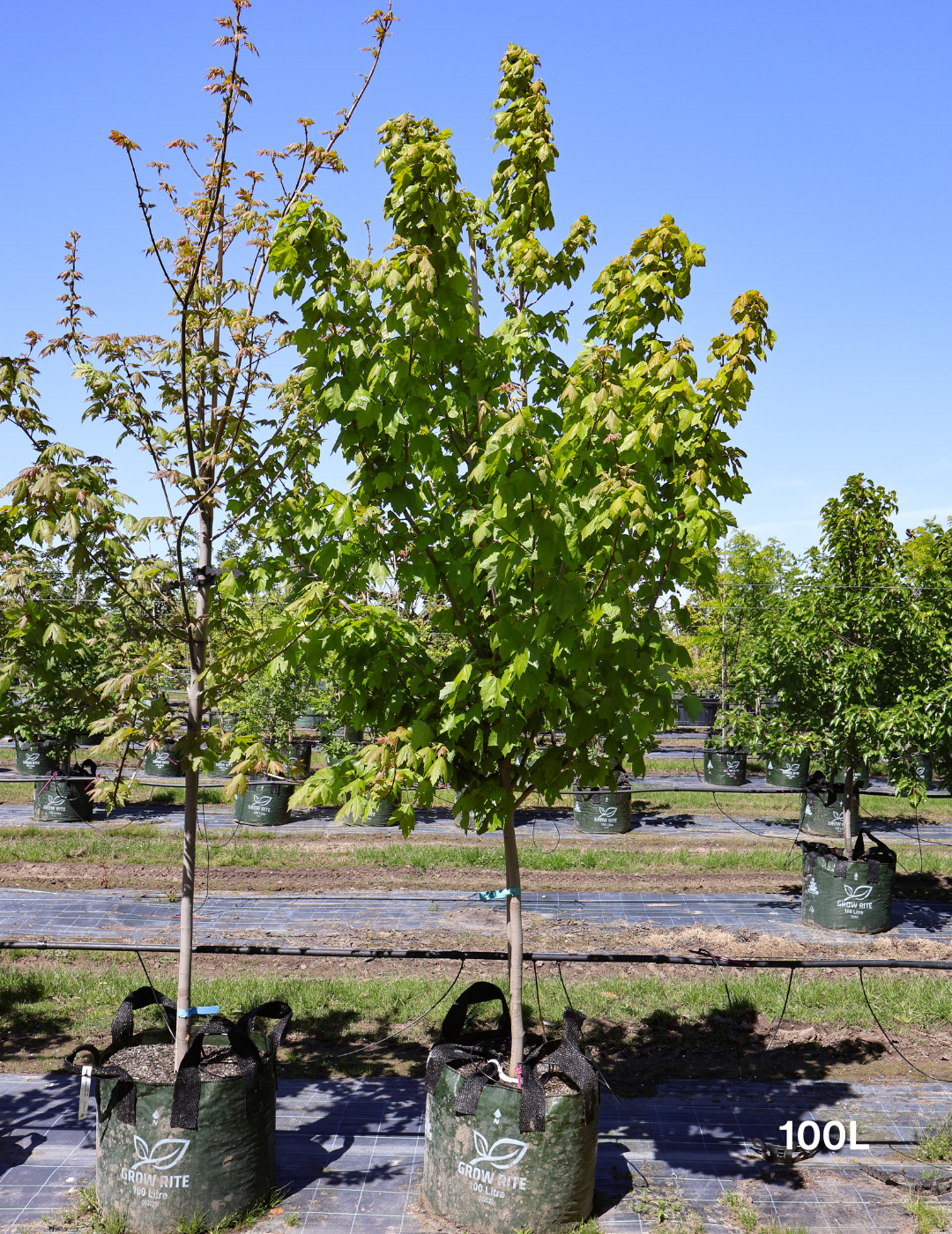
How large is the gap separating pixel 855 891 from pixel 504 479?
29.7ft

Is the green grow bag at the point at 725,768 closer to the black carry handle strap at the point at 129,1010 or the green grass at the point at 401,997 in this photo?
the green grass at the point at 401,997

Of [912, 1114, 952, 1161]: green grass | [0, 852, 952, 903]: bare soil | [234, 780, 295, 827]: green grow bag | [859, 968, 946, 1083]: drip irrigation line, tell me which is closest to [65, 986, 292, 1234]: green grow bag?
[912, 1114, 952, 1161]: green grass

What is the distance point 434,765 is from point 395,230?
2647 millimetres

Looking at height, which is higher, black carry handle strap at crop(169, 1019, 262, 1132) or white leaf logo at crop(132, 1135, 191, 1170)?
black carry handle strap at crop(169, 1019, 262, 1132)

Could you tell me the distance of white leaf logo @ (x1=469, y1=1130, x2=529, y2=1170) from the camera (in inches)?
192

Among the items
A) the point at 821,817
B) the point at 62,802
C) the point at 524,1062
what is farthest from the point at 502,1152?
the point at 62,802

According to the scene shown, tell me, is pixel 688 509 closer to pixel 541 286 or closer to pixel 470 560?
pixel 470 560

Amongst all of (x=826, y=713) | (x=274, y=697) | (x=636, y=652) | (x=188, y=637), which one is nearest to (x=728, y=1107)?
Result: (x=636, y=652)

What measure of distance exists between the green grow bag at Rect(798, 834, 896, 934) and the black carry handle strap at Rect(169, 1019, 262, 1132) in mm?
8059

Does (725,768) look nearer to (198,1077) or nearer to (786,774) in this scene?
(786,774)

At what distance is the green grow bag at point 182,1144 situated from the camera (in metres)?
4.83

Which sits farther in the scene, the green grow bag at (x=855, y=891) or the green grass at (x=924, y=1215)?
the green grow bag at (x=855, y=891)

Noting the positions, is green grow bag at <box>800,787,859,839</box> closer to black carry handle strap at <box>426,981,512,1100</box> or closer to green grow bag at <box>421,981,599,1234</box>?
black carry handle strap at <box>426,981,512,1100</box>

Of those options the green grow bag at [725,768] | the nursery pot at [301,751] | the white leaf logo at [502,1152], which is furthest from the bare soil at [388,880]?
the green grow bag at [725,768]
